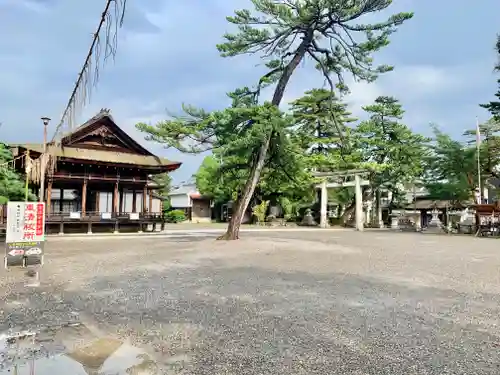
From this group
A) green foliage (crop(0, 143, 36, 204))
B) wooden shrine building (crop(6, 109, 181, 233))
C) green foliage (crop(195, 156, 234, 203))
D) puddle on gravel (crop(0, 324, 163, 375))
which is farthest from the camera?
green foliage (crop(195, 156, 234, 203))

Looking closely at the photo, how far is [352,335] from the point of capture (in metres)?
4.26

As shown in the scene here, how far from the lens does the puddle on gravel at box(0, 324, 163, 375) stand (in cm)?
345

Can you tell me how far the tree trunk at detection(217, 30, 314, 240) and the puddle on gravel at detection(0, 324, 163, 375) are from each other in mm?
11863

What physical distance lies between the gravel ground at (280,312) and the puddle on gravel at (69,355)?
17 cm

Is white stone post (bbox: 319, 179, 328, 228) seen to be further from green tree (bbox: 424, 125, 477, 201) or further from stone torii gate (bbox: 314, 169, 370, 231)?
green tree (bbox: 424, 125, 477, 201)

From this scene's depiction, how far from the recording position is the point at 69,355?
379 centimetres

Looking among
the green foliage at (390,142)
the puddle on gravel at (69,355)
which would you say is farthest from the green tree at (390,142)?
the puddle on gravel at (69,355)

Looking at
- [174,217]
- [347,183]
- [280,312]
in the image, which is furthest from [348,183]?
[280,312]

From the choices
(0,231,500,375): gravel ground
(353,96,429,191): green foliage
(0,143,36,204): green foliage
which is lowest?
(0,231,500,375): gravel ground

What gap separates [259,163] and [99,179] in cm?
1016

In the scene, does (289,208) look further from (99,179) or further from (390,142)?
(99,179)

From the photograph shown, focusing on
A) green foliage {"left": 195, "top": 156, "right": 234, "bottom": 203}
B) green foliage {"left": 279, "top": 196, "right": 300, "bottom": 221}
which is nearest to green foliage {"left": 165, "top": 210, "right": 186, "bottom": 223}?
green foliage {"left": 195, "top": 156, "right": 234, "bottom": 203}

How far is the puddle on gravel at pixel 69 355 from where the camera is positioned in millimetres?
3445

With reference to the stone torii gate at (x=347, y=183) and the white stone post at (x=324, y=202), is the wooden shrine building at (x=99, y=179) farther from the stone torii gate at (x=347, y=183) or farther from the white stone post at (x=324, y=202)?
the white stone post at (x=324, y=202)
